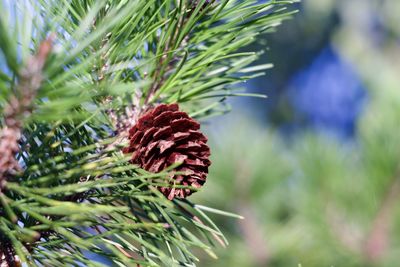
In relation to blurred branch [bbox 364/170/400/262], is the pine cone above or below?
below

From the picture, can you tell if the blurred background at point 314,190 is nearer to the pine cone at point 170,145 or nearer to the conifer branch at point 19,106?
the pine cone at point 170,145

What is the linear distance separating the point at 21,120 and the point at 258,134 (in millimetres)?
1348

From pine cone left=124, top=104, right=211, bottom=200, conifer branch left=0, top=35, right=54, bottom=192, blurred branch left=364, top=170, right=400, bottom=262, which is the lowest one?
conifer branch left=0, top=35, right=54, bottom=192

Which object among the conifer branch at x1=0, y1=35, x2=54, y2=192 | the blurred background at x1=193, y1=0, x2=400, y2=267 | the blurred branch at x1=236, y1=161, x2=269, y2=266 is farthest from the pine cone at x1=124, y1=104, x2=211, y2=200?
the blurred branch at x1=236, y1=161, x2=269, y2=266

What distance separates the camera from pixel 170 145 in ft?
1.20

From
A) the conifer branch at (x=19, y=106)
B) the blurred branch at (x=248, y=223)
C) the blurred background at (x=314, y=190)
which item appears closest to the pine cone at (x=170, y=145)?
the conifer branch at (x=19, y=106)

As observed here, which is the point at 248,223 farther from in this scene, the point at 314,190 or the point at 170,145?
the point at 170,145

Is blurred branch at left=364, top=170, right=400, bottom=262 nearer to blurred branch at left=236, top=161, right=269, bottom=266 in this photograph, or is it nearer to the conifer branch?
blurred branch at left=236, top=161, right=269, bottom=266

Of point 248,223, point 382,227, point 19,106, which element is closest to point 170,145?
point 19,106

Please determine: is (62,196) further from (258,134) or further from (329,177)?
(258,134)

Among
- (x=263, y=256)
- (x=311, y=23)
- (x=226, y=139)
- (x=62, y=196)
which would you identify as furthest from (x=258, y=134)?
(x=311, y=23)

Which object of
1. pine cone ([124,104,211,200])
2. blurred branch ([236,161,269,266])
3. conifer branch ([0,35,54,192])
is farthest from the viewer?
blurred branch ([236,161,269,266])

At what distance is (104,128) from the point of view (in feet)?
1.35

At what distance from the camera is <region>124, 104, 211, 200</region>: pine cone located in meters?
0.36
